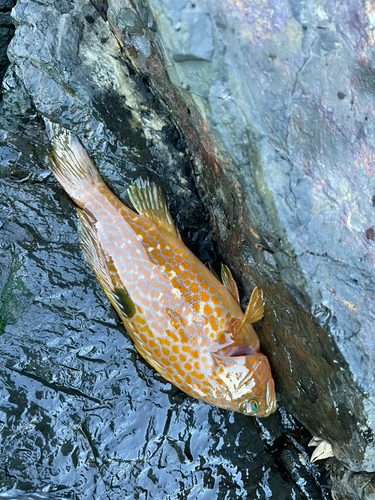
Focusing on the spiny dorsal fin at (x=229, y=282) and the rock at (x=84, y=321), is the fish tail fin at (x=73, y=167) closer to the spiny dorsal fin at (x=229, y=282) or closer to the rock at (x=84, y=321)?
the rock at (x=84, y=321)

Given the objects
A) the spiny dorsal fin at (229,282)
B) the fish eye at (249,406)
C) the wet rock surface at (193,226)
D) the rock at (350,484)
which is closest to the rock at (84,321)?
the wet rock surface at (193,226)

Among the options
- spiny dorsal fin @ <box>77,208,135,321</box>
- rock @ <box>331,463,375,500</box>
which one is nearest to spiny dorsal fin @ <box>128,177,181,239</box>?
spiny dorsal fin @ <box>77,208,135,321</box>

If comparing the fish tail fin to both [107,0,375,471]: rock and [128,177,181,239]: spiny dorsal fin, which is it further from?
[107,0,375,471]: rock

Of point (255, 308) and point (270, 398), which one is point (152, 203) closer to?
point (255, 308)

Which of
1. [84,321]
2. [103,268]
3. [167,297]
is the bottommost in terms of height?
[84,321]

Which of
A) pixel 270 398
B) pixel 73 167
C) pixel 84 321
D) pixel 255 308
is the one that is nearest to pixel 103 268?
pixel 84 321

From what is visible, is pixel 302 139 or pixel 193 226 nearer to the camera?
pixel 302 139
